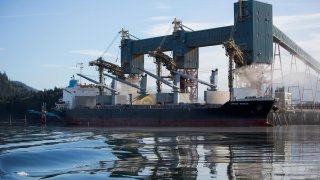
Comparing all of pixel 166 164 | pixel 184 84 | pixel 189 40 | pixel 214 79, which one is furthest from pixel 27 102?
pixel 166 164

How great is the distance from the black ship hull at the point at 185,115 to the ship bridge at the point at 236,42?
8.87m

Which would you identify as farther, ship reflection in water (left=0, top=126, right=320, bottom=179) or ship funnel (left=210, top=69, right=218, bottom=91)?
ship funnel (left=210, top=69, right=218, bottom=91)

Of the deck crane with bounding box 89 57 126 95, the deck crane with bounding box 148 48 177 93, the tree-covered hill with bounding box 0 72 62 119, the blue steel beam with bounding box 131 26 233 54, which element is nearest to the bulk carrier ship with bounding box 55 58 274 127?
the deck crane with bounding box 89 57 126 95

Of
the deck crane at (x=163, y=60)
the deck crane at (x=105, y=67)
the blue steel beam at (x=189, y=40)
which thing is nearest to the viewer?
the blue steel beam at (x=189, y=40)

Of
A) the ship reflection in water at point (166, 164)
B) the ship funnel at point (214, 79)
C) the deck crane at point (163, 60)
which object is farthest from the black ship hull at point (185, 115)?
the ship reflection in water at point (166, 164)

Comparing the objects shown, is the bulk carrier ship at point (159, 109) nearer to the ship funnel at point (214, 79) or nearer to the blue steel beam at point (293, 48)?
the ship funnel at point (214, 79)

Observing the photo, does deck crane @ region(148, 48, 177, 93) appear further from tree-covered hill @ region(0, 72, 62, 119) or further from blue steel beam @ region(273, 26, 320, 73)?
tree-covered hill @ region(0, 72, 62, 119)

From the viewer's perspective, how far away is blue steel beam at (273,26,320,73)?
64.0m

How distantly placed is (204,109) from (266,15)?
16432mm

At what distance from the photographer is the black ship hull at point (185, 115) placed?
51.0m

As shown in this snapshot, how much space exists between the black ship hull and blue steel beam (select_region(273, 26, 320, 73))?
15852mm

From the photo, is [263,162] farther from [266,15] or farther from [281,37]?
[281,37]

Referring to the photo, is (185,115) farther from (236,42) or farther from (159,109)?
(236,42)

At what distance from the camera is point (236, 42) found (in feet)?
195
